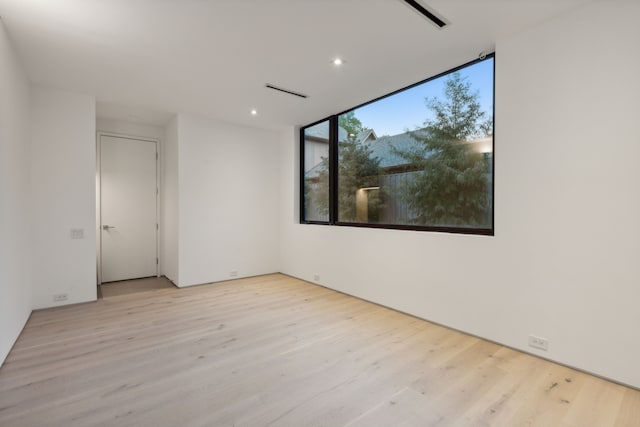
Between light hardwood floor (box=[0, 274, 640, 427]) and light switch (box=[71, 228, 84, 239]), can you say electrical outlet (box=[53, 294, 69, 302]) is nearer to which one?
light hardwood floor (box=[0, 274, 640, 427])

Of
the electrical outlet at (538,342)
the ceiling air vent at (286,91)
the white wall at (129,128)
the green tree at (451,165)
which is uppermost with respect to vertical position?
the ceiling air vent at (286,91)

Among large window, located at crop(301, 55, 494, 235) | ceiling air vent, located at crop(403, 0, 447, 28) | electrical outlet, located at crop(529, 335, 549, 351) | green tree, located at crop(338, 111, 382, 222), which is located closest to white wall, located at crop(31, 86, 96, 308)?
large window, located at crop(301, 55, 494, 235)

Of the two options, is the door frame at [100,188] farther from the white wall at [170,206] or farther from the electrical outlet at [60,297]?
the electrical outlet at [60,297]

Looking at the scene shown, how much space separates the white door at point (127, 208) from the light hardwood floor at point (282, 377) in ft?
5.72

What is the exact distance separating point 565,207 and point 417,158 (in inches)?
64.7

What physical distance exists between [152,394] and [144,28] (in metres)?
2.87

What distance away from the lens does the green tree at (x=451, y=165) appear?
10.2ft

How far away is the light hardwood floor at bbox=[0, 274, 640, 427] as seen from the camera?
1.84 m

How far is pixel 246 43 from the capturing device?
108 inches

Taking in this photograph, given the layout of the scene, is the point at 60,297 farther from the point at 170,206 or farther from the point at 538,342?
the point at 538,342

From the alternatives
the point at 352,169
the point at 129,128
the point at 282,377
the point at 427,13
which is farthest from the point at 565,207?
the point at 129,128

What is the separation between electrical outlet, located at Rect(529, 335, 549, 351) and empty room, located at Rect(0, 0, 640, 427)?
0.04 ft

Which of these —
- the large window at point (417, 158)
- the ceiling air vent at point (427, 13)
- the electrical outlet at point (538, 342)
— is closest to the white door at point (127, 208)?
the large window at point (417, 158)

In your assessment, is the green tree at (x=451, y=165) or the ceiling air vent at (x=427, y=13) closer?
the ceiling air vent at (x=427, y=13)
